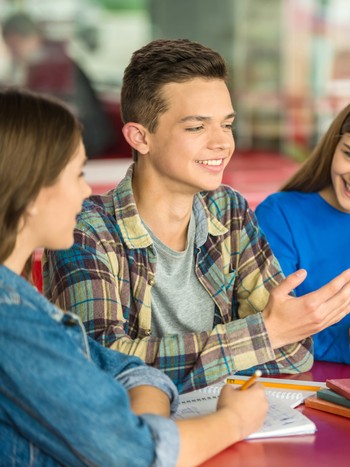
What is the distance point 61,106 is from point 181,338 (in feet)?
1.80

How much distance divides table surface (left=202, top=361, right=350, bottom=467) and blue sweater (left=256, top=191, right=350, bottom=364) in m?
0.68

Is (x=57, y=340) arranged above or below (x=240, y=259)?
above

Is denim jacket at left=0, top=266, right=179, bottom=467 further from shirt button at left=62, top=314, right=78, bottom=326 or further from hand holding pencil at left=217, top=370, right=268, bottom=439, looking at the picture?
hand holding pencil at left=217, top=370, right=268, bottom=439

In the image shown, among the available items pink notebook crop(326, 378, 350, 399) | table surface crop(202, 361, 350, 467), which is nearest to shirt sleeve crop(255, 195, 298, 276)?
pink notebook crop(326, 378, 350, 399)

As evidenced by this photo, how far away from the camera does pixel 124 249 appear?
1.79m

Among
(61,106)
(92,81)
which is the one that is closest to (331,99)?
(92,81)

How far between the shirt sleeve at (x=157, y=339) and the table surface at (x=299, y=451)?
0.21m

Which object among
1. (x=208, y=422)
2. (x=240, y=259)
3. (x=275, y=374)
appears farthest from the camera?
(x=240, y=259)

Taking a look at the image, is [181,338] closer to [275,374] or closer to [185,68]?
[275,374]

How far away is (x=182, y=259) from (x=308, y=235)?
1.44 ft

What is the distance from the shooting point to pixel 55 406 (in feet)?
3.75

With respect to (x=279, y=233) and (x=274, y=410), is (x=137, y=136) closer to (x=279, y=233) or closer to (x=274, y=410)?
(x=279, y=233)

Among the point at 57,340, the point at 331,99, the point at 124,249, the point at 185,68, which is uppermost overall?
the point at 185,68

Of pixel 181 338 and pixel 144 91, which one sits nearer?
pixel 181 338
